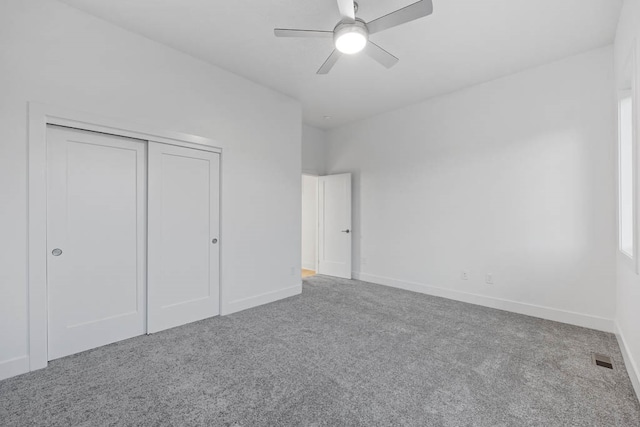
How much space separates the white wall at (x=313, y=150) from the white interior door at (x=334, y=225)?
27 cm

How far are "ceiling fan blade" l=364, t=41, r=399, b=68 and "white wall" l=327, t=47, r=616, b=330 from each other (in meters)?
2.03

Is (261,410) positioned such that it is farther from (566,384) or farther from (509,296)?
(509,296)

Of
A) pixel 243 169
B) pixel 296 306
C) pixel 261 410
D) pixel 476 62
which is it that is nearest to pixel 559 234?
pixel 476 62

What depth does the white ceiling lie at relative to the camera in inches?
97.7

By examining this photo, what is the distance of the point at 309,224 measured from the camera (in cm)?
659

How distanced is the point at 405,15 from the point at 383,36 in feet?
2.89

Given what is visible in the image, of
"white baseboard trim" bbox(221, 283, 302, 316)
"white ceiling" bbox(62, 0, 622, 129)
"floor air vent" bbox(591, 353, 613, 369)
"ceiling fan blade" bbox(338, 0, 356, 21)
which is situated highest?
"white ceiling" bbox(62, 0, 622, 129)

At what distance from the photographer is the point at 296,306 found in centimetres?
389

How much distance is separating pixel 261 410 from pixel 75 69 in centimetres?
310

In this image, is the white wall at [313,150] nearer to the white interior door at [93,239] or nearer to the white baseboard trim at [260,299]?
the white baseboard trim at [260,299]

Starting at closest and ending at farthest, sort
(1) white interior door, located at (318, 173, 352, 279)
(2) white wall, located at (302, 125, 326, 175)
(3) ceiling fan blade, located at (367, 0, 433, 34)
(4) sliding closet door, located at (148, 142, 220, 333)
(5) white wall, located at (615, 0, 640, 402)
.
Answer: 1. (3) ceiling fan blade, located at (367, 0, 433, 34)
2. (5) white wall, located at (615, 0, 640, 402)
3. (4) sliding closet door, located at (148, 142, 220, 333)
4. (1) white interior door, located at (318, 173, 352, 279)
5. (2) white wall, located at (302, 125, 326, 175)

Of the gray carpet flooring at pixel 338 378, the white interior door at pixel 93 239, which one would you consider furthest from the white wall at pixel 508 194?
the white interior door at pixel 93 239

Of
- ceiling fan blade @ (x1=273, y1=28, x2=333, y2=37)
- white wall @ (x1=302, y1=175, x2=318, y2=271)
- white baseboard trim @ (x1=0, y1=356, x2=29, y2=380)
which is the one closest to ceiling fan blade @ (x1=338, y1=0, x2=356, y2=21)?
ceiling fan blade @ (x1=273, y1=28, x2=333, y2=37)

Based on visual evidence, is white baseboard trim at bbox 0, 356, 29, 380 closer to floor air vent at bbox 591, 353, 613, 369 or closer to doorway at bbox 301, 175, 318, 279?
doorway at bbox 301, 175, 318, 279
